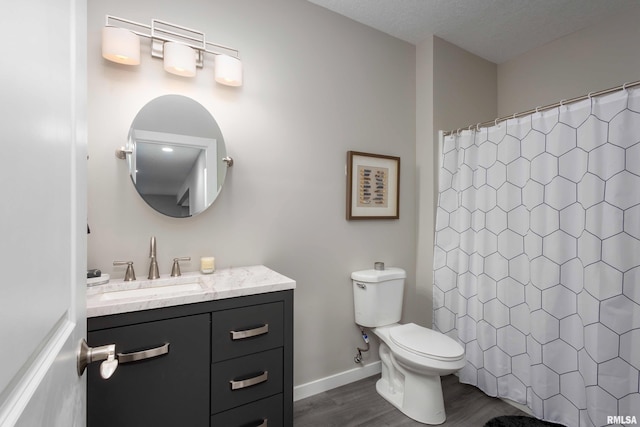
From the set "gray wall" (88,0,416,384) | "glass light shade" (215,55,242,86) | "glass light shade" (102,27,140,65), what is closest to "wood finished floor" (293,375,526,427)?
"gray wall" (88,0,416,384)

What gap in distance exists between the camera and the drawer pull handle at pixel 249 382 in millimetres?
1321

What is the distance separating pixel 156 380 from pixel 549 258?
7.06 feet

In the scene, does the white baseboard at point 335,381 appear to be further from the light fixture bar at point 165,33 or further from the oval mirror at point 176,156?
the light fixture bar at point 165,33

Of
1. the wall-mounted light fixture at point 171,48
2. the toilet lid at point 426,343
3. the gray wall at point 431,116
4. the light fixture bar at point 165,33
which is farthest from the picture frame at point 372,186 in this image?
the light fixture bar at point 165,33

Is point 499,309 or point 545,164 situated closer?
point 545,164

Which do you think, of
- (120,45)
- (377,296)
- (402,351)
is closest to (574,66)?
(377,296)

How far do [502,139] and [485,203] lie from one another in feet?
1.47

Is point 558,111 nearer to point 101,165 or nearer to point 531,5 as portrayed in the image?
point 531,5

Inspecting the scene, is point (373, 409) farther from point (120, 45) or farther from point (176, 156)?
point (120, 45)

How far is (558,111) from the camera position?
1.76 m

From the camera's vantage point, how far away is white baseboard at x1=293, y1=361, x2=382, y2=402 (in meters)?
2.04

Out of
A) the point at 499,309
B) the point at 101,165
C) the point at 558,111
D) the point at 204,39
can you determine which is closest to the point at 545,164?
the point at 558,111

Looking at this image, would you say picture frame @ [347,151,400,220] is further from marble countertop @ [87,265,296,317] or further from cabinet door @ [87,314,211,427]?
cabinet door @ [87,314,211,427]

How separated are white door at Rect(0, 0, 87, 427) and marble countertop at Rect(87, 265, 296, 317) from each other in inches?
22.5
